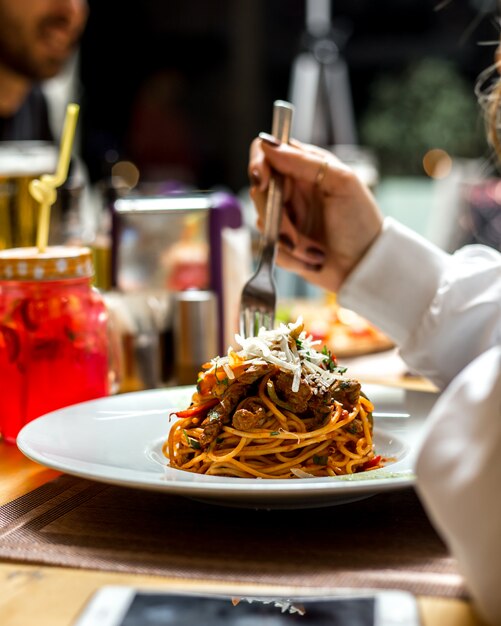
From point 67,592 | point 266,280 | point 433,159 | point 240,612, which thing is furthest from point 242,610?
point 433,159

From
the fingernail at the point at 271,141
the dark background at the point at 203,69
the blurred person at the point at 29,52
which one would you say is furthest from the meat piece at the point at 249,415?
the dark background at the point at 203,69

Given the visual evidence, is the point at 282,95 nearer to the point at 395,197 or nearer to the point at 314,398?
the point at 395,197

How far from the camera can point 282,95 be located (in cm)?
746

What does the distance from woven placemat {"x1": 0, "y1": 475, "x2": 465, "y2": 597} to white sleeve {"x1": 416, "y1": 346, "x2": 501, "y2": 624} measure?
84mm

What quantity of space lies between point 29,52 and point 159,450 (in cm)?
310

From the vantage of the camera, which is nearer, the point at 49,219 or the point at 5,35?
the point at 49,219

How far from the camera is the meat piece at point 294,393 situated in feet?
3.32

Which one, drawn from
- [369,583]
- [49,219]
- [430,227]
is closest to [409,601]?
[369,583]

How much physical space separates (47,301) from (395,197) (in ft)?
14.4

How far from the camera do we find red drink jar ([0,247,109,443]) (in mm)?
1229

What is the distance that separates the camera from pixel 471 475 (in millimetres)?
657

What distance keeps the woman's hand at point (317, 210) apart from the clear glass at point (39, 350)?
0.38 m

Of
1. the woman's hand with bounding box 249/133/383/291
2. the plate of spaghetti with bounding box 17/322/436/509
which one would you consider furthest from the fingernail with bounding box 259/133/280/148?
the plate of spaghetti with bounding box 17/322/436/509

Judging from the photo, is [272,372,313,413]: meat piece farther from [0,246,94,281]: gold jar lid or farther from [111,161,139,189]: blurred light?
[111,161,139,189]: blurred light
